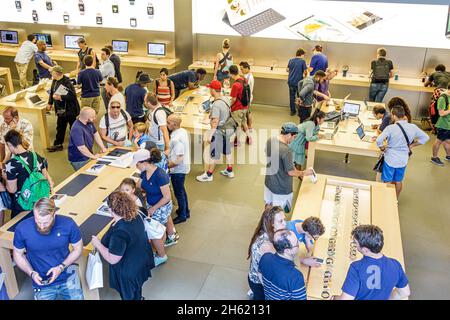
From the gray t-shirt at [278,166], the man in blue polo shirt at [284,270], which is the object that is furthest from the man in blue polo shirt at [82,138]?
the man in blue polo shirt at [284,270]

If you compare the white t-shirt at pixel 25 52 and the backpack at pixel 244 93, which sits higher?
the white t-shirt at pixel 25 52

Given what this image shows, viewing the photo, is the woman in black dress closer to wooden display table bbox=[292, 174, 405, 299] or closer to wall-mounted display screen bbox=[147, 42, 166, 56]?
wooden display table bbox=[292, 174, 405, 299]

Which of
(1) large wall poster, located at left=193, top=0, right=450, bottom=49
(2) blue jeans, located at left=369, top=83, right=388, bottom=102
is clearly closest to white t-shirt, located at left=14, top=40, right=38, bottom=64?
(1) large wall poster, located at left=193, top=0, right=450, bottom=49

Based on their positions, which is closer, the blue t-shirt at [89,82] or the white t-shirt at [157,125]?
the white t-shirt at [157,125]

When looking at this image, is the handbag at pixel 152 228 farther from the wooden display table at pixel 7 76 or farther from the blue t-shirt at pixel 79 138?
the wooden display table at pixel 7 76

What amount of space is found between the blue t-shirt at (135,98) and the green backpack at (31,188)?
257 cm

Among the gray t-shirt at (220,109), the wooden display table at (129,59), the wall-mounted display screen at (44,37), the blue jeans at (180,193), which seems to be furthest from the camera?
the wall-mounted display screen at (44,37)

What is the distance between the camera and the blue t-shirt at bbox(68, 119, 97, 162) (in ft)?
16.0

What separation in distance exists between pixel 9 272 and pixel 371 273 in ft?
10.1

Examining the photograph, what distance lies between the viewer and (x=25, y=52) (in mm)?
9625

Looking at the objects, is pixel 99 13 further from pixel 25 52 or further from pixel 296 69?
pixel 296 69

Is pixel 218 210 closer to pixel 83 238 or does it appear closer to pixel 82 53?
pixel 83 238

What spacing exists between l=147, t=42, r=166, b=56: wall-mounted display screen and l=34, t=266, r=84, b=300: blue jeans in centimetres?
740

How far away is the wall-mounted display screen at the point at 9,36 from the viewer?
1088 cm
